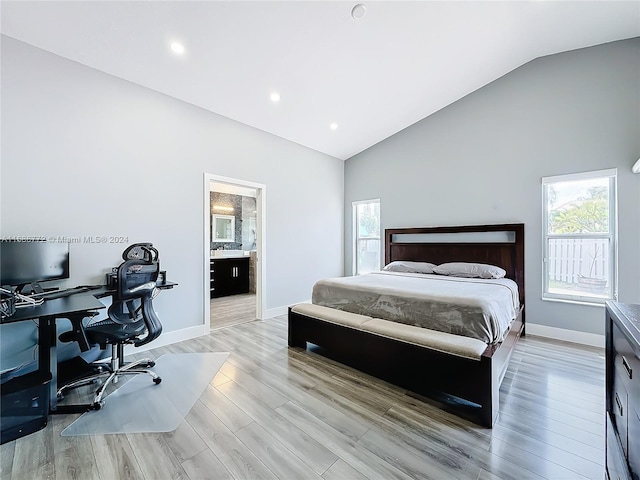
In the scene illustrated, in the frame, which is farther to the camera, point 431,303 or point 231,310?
point 231,310

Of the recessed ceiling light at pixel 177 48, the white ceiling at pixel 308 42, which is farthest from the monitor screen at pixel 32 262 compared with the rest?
the recessed ceiling light at pixel 177 48

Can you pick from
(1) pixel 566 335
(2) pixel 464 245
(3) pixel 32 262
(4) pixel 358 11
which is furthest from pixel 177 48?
(1) pixel 566 335

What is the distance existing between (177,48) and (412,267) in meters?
4.04

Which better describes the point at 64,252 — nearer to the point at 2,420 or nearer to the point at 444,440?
the point at 2,420

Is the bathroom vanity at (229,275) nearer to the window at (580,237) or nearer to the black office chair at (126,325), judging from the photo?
the black office chair at (126,325)

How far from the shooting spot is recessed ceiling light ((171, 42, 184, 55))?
8.81ft

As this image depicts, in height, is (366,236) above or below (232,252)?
above

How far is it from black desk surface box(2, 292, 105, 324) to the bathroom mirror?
13.3 ft

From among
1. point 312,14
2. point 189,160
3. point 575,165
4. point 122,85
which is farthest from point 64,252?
point 575,165

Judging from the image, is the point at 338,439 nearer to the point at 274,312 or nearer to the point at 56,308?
the point at 56,308

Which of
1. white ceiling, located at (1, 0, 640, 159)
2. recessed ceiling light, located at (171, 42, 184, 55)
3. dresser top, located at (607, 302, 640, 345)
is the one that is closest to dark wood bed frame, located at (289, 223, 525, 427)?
dresser top, located at (607, 302, 640, 345)

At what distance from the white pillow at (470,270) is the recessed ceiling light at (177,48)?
13.6 feet

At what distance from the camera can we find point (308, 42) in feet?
9.33

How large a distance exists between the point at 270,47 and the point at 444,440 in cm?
365
